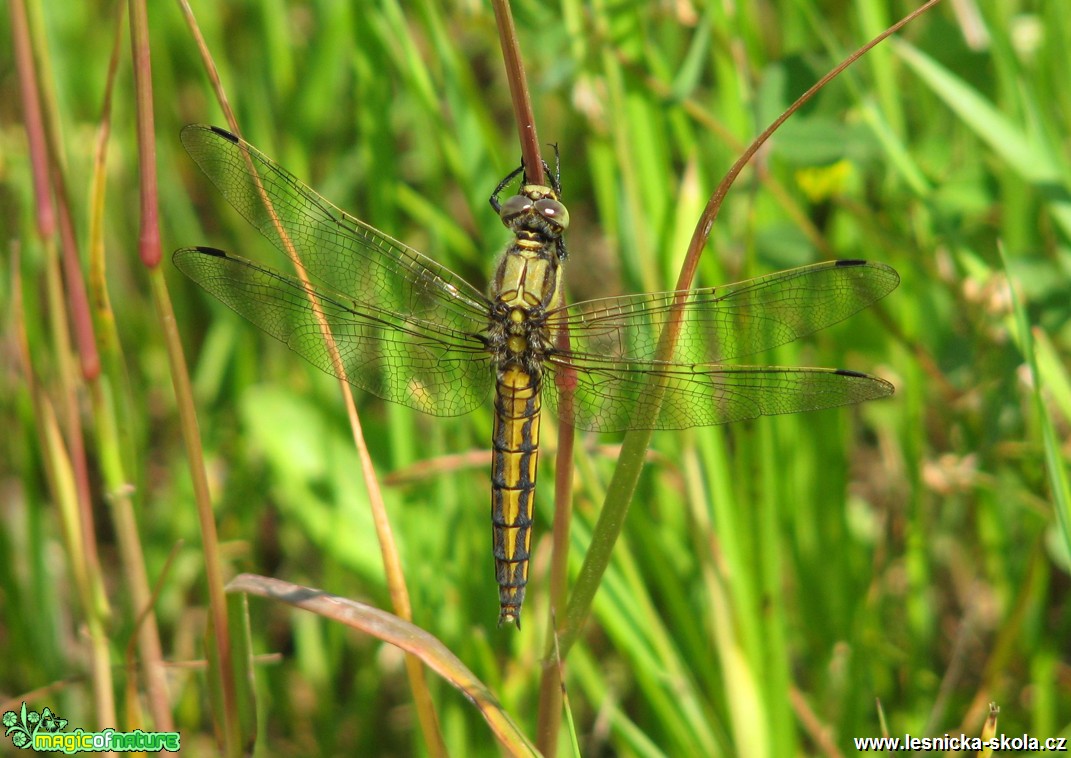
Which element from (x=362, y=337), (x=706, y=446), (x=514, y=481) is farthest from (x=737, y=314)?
(x=362, y=337)

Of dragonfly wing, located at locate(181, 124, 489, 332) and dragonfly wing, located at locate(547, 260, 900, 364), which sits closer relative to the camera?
dragonfly wing, located at locate(547, 260, 900, 364)

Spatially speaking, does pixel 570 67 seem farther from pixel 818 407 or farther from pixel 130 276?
pixel 130 276

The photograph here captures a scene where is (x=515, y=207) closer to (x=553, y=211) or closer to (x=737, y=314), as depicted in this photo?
(x=553, y=211)

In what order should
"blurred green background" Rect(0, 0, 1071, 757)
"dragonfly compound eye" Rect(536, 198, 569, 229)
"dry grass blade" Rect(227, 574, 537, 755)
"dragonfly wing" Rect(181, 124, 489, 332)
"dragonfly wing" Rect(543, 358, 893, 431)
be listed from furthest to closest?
"blurred green background" Rect(0, 0, 1071, 757), "dragonfly wing" Rect(181, 124, 489, 332), "dragonfly compound eye" Rect(536, 198, 569, 229), "dragonfly wing" Rect(543, 358, 893, 431), "dry grass blade" Rect(227, 574, 537, 755)

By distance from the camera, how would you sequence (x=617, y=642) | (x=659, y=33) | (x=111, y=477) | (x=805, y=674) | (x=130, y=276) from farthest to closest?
(x=130, y=276) < (x=659, y=33) < (x=805, y=674) < (x=617, y=642) < (x=111, y=477)

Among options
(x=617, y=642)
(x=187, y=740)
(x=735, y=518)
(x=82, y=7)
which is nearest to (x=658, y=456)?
(x=735, y=518)

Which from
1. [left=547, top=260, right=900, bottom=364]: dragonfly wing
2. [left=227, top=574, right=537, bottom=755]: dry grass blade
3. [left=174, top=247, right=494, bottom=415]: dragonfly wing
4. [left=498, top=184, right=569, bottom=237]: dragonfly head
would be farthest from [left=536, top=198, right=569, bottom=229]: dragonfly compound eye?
[left=227, top=574, right=537, bottom=755]: dry grass blade

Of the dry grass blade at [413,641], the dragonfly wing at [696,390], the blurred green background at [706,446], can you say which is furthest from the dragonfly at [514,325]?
the dry grass blade at [413,641]

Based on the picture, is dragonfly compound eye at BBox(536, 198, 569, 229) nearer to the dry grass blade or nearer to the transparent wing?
the transparent wing
